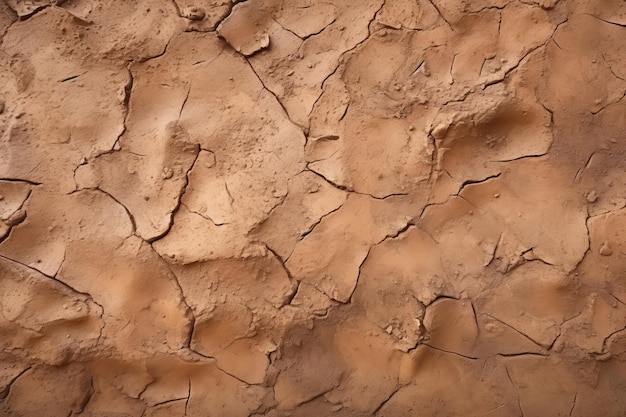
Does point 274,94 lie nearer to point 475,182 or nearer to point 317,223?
point 317,223

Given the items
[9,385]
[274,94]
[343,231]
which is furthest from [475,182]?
[9,385]

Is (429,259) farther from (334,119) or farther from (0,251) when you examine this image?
(0,251)

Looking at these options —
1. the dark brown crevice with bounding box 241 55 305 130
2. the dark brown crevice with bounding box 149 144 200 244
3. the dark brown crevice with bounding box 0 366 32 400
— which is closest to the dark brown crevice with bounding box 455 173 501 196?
the dark brown crevice with bounding box 241 55 305 130

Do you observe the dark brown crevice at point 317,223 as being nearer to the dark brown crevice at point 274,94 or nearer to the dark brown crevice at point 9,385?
the dark brown crevice at point 274,94

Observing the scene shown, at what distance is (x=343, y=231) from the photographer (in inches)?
67.0

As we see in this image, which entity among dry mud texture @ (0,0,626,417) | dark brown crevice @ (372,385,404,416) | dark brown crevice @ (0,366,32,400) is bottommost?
dark brown crevice @ (372,385,404,416)

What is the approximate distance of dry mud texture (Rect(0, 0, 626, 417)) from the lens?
166cm

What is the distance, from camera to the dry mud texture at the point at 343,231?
166cm

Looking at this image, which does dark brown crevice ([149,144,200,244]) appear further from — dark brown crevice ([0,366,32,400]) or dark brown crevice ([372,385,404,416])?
dark brown crevice ([372,385,404,416])

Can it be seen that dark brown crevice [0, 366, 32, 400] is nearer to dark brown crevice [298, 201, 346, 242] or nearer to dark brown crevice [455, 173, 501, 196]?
dark brown crevice [298, 201, 346, 242]

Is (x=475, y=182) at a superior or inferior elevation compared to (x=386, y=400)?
superior

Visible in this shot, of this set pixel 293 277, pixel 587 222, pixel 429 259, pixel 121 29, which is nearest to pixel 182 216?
pixel 293 277

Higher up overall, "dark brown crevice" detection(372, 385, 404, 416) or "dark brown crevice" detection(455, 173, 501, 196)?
"dark brown crevice" detection(455, 173, 501, 196)

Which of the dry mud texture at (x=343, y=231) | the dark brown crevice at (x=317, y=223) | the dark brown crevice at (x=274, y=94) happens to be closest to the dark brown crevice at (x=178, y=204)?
the dry mud texture at (x=343, y=231)
